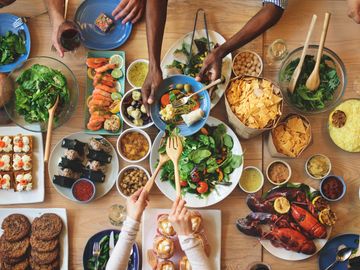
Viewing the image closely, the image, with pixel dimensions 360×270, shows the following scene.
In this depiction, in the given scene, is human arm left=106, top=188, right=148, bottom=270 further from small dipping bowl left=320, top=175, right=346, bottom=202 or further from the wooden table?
small dipping bowl left=320, top=175, right=346, bottom=202

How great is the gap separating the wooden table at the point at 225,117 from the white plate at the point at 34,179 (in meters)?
0.05

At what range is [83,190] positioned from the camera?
2312 millimetres

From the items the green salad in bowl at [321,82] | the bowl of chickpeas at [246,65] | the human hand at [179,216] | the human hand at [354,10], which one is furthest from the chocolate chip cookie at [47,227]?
the human hand at [354,10]

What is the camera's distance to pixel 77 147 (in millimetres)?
2334

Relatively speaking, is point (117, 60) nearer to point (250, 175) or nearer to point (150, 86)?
point (150, 86)

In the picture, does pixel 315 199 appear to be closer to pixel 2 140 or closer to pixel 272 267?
pixel 272 267

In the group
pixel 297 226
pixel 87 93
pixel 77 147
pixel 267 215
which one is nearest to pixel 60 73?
pixel 87 93

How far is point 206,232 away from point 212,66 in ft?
3.04

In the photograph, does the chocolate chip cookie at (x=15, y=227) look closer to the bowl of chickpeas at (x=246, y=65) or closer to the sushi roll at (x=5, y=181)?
the sushi roll at (x=5, y=181)

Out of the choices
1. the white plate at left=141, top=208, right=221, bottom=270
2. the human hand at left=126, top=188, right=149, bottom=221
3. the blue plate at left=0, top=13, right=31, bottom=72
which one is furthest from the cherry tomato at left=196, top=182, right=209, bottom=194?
the blue plate at left=0, top=13, right=31, bottom=72

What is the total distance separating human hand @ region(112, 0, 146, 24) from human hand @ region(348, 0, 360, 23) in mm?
1194

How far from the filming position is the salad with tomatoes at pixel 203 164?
230cm

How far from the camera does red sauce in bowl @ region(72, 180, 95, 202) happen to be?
2.31 meters

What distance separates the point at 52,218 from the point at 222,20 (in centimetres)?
150
